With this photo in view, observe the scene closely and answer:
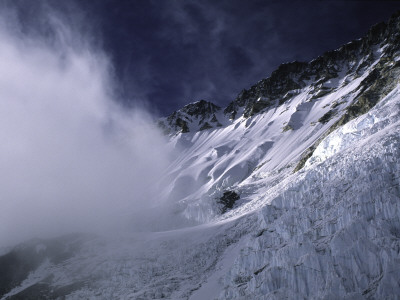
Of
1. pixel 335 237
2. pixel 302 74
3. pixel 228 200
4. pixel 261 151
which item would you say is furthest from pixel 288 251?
pixel 302 74

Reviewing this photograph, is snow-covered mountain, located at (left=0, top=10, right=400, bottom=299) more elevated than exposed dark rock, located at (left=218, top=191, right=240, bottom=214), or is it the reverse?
exposed dark rock, located at (left=218, top=191, right=240, bottom=214)

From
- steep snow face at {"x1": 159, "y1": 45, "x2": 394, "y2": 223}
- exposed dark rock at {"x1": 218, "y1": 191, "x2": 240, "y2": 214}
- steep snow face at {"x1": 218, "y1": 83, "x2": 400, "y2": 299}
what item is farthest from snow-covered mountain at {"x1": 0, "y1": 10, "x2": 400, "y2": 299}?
steep snow face at {"x1": 159, "y1": 45, "x2": 394, "y2": 223}

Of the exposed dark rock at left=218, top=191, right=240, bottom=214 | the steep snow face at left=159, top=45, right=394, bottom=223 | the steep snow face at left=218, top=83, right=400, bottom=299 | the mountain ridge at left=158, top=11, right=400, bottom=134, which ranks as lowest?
the steep snow face at left=218, top=83, right=400, bottom=299

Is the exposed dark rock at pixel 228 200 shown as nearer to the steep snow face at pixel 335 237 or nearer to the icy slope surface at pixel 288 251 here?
the icy slope surface at pixel 288 251

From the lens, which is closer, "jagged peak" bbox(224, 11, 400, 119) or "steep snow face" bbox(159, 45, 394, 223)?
"steep snow face" bbox(159, 45, 394, 223)

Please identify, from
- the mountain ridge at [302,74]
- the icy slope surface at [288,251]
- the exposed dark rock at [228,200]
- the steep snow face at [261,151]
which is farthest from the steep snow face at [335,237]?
the mountain ridge at [302,74]

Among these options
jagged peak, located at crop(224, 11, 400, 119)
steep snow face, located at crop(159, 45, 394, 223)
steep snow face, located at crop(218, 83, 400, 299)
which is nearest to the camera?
steep snow face, located at crop(218, 83, 400, 299)

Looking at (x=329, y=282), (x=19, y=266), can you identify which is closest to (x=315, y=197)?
(x=329, y=282)

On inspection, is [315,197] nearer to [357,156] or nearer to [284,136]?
[357,156]

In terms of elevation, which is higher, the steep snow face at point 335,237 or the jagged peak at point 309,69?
the jagged peak at point 309,69

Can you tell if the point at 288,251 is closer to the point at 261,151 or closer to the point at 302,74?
the point at 261,151

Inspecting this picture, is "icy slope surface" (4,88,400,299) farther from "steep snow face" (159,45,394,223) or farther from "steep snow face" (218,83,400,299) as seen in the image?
"steep snow face" (159,45,394,223)

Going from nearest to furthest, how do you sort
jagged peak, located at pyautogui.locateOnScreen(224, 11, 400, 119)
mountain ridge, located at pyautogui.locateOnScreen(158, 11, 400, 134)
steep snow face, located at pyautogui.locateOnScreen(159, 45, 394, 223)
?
steep snow face, located at pyautogui.locateOnScreen(159, 45, 394, 223) < mountain ridge, located at pyautogui.locateOnScreen(158, 11, 400, 134) < jagged peak, located at pyautogui.locateOnScreen(224, 11, 400, 119)

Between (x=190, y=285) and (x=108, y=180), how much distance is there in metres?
93.3
